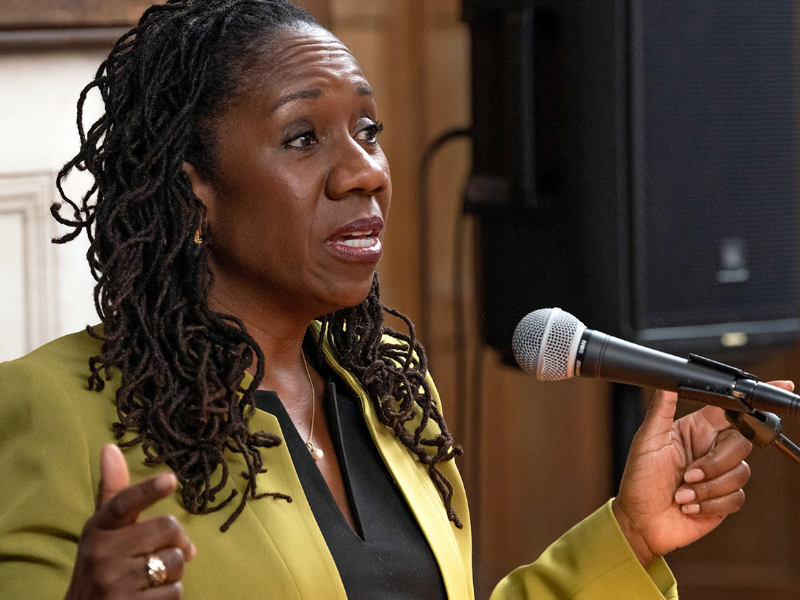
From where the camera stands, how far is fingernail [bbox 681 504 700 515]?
1.50 m

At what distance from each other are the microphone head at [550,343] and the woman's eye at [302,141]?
34 cm

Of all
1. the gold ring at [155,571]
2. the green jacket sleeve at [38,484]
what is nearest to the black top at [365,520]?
the green jacket sleeve at [38,484]

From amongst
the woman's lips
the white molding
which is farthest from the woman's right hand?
the white molding

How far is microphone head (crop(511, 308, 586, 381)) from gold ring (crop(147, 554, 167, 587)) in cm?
50

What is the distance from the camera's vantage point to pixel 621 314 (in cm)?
248

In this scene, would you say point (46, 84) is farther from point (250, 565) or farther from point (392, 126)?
point (250, 565)

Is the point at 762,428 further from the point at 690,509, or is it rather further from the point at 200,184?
the point at 200,184

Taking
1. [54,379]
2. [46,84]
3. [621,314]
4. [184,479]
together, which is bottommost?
[621,314]

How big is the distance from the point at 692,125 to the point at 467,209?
0.62 meters

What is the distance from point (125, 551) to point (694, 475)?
0.80 meters

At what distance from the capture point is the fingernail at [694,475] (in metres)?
1.50

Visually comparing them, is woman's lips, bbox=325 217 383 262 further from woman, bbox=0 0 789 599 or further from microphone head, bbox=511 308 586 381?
microphone head, bbox=511 308 586 381

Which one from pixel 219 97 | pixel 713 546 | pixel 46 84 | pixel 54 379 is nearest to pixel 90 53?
pixel 46 84

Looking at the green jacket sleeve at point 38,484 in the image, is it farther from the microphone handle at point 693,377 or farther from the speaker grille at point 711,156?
the speaker grille at point 711,156
